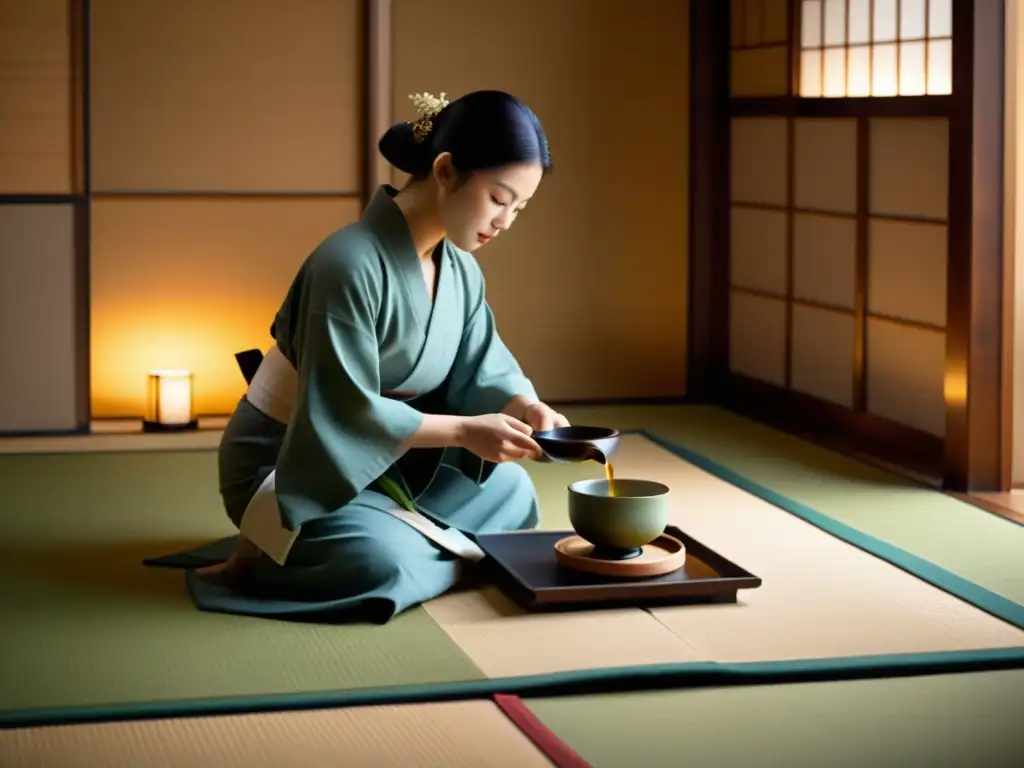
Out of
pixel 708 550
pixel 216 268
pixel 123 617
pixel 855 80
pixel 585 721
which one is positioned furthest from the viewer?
pixel 216 268

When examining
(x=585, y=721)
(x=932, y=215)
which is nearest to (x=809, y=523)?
(x=932, y=215)

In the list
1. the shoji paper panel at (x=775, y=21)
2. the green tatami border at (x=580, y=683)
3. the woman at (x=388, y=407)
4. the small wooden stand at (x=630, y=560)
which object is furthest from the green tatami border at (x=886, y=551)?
the shoji paper panel at (x=775, y=21)

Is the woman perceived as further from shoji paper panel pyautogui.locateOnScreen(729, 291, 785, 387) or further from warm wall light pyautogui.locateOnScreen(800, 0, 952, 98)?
shoji paper panel pyautogui.locateOnScreen(729, 291, 785, 387)

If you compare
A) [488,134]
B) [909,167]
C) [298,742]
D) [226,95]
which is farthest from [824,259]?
[298,742]

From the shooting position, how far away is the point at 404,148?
3.64 m

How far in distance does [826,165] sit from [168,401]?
2399 millimetres

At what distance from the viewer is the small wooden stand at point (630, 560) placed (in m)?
3.48

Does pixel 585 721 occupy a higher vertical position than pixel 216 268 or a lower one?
lower

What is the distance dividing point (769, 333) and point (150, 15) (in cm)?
250

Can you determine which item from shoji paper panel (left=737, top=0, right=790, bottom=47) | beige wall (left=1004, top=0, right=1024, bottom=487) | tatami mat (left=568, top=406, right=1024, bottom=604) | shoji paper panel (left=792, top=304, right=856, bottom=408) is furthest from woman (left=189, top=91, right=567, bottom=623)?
shoji paper panel (left=737, top=0, right=790, bottom=47)

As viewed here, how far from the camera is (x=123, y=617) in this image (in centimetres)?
344

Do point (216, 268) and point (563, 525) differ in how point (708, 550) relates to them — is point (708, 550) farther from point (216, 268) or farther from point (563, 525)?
point (216, 268)

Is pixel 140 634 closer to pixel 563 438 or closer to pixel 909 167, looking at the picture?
pixel 563 438

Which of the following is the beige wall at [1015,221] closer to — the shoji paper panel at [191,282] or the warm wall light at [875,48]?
the warm wall light at [875,48]
